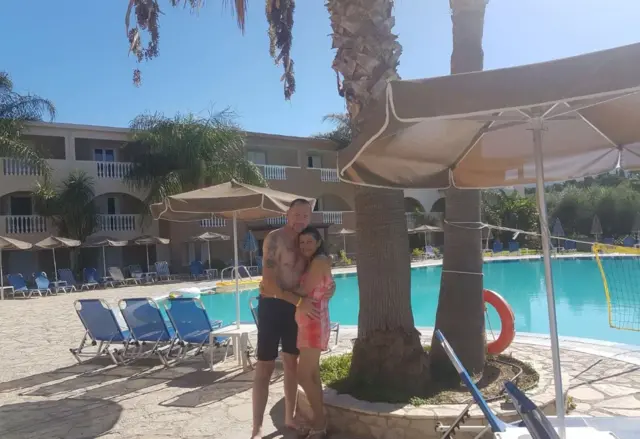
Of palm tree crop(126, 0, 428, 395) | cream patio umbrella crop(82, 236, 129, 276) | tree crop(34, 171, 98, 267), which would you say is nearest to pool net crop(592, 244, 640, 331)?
palm tree crop(126, 0, 428, 395)

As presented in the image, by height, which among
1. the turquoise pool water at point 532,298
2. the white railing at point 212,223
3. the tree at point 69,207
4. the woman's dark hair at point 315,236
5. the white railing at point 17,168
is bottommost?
the turquoise pool water at point 532,298

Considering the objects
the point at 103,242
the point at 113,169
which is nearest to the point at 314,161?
the point at 113,169

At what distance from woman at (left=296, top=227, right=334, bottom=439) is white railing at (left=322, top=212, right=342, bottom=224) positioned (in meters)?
26.4

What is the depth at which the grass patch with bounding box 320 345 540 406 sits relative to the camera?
4230 mm

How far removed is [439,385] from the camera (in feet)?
15.0

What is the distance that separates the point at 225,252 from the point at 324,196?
26.3 feet

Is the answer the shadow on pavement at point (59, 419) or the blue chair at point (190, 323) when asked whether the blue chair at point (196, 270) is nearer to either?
the blue chair at point (190, 323)

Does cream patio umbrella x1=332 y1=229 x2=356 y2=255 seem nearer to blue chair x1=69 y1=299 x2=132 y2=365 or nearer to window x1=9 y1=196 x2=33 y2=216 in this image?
window x1=9 y1=196 x2=33 y2=216

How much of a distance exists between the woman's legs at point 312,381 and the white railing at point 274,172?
968 inches

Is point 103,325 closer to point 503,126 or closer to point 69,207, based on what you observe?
point 503,126

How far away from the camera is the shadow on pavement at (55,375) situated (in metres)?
6.21

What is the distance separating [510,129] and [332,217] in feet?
89.6

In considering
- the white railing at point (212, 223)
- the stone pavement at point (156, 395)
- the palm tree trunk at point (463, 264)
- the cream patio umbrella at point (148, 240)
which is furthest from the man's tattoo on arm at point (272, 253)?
the white railing at point (212, 223)

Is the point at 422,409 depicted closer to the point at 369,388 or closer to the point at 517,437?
the point at 369,388
